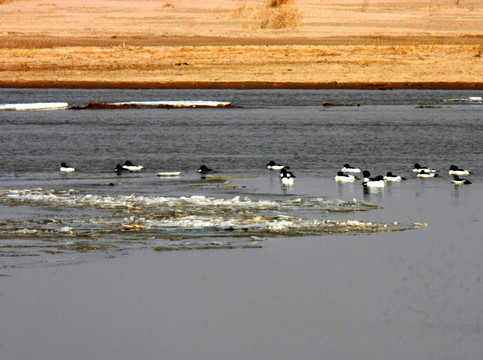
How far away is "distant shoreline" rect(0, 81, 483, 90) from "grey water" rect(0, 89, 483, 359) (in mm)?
11994

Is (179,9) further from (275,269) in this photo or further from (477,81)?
(275,269)

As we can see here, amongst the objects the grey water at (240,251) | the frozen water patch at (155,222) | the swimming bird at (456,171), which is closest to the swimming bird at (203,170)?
the grey water at (240,251)

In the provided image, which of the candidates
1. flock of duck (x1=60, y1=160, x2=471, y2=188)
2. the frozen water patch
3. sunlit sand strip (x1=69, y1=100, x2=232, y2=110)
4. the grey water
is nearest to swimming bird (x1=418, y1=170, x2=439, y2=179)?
flock of duck (x1=60, y1=160, x2=471, y2=188)

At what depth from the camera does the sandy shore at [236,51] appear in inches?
1296

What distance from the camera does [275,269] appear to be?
9312 mm

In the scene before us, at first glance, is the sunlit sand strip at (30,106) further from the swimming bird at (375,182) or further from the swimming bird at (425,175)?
the swimming bird at (375,182)

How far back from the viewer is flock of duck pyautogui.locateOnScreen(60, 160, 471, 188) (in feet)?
47.5

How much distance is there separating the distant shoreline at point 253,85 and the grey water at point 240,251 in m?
12.0

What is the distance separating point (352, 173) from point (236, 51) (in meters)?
23.0

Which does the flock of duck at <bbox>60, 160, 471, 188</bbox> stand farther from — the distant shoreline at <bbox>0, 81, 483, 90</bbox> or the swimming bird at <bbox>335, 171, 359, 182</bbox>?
the distant shoreline at <bbox>0, 81, 483, 90</bbox>

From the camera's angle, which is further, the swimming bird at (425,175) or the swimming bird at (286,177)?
the swimming bird at (425,175)

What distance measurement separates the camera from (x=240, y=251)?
999 centimetres

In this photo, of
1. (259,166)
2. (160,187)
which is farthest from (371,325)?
(259,166)

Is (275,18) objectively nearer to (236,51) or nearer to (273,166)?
(236,51)
